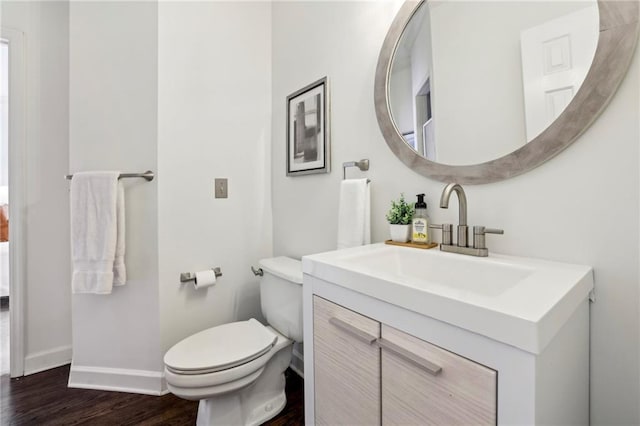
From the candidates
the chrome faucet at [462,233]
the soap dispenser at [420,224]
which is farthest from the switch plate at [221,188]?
the chrome faucet at [462,233]

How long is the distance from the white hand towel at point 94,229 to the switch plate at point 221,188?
50 cm

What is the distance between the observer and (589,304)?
78cm

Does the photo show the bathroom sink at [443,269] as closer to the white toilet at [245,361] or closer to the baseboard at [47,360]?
the white toilet at [245,361]

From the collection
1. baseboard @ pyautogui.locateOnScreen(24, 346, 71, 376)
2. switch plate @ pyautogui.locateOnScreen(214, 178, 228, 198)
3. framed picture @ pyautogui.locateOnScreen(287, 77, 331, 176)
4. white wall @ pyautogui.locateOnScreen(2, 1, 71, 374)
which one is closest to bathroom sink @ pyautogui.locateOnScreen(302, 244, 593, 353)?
framed picture @ pyautogui.locateOnScreen(287, 77, 331, 176)

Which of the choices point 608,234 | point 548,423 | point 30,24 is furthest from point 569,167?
point 30,24

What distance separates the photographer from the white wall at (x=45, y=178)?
67.4 inches

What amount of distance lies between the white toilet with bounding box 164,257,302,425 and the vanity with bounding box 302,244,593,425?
1.18 ft

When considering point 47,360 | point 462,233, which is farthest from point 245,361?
point 47,360

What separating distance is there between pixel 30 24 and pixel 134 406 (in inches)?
89.0

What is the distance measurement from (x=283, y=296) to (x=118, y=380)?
1.08 meters

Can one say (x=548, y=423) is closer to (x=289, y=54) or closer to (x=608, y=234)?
(x=608, y=234)

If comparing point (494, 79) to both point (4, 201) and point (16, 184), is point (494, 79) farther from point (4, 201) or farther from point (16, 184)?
point (4, 201)

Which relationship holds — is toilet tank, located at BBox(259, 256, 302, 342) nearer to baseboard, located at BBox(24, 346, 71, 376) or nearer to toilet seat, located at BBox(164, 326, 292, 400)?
toilet seat, located at BBox(164, 326, 292, 400)

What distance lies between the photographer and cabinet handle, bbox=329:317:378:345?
727mm
